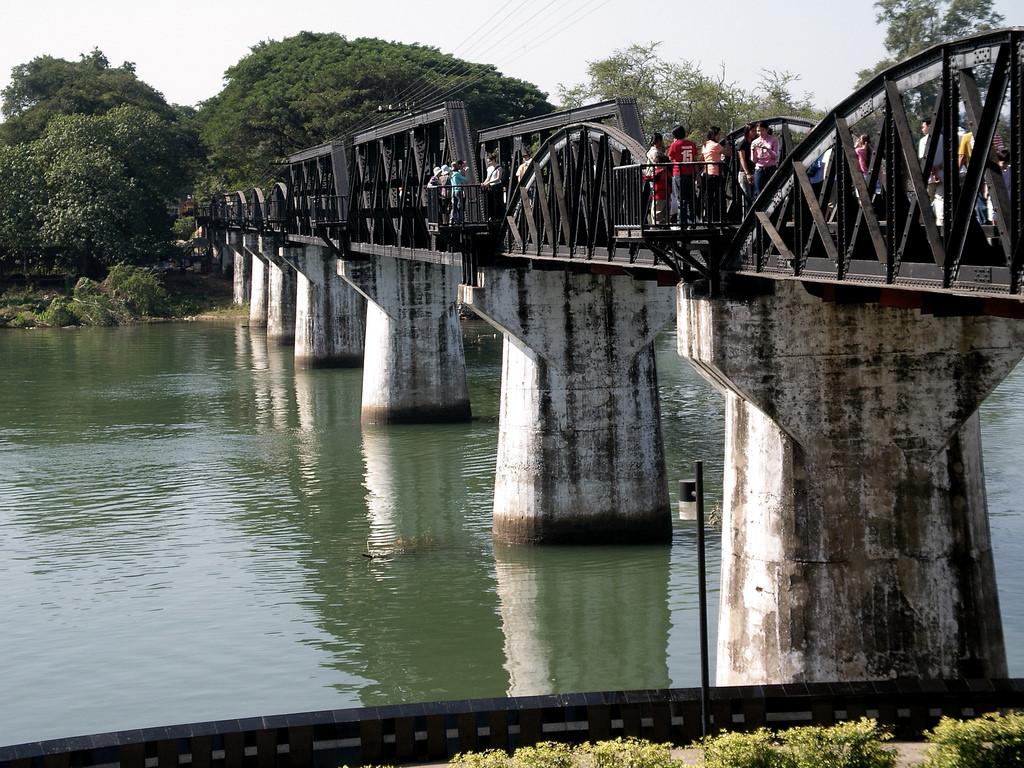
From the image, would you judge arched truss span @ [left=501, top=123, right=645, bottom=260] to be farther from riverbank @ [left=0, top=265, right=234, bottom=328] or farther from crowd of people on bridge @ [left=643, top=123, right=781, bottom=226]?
riverbank @ [left=0, top=265, right=234, bottom=328]

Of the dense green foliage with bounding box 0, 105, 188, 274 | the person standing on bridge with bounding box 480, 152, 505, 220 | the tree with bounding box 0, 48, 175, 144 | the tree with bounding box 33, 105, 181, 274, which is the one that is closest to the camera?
the person standing on bridge with bounding box 480, 152, 505, 220

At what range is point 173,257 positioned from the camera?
114 m

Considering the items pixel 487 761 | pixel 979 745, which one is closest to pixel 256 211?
pixel 487 761

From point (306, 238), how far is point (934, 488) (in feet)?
163

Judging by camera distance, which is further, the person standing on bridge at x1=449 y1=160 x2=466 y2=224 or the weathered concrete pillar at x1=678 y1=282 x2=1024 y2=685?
the person standing on bridge at x1=449 y1=160 x2=466 y2=224

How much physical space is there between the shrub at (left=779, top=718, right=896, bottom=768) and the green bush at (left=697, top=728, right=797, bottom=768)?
12cm

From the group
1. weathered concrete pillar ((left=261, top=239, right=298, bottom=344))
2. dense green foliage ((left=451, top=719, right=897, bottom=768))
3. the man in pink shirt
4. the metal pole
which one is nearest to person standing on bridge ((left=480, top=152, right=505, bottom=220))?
the man in pink shirt

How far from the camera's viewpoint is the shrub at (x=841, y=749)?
12438 mm

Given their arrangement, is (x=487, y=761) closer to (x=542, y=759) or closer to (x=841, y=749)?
(x=542, y=759)

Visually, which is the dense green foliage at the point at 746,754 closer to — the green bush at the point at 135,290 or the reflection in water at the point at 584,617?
the reflection in water at the point at 584,617

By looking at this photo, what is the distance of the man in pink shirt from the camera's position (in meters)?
19.3

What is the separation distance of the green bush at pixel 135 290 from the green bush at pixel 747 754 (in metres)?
93.8

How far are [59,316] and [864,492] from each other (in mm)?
89119

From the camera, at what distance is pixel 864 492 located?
709 inches
